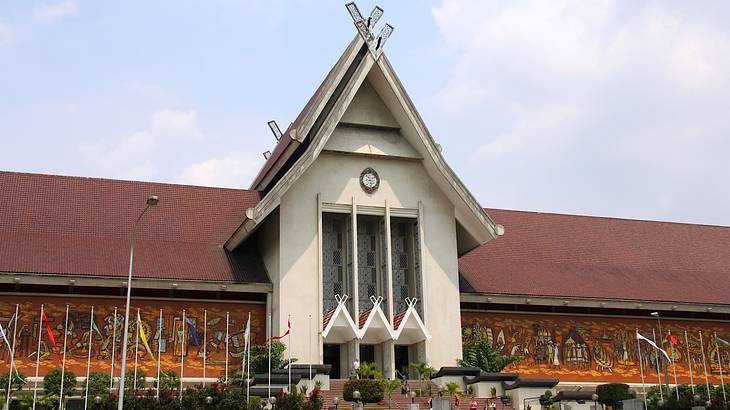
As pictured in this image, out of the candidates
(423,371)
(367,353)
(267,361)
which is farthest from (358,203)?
(267,361)

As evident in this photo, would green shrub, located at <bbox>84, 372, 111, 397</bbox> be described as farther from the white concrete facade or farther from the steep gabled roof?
the steep gabled roof

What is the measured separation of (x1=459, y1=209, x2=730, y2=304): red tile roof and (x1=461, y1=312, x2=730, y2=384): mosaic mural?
1.07m

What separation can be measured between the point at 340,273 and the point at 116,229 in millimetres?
7604

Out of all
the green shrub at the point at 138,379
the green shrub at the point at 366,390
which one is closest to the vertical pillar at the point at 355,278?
the green shrub at the point at 366,390

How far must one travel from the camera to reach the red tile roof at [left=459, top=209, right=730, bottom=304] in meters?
33.2

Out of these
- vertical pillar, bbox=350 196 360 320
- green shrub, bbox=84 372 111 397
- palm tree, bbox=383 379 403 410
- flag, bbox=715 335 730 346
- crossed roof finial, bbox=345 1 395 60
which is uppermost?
crossed roof finial, bbox=345 1 395 60

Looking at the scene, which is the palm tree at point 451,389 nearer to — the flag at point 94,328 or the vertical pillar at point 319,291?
the vertical pillar at point 319,291

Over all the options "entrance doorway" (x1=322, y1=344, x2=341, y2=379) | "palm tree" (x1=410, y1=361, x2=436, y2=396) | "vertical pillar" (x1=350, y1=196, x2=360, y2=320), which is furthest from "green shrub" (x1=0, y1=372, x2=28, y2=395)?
"palm tree" (x1=410, y1=361, x2=436, y2=396)

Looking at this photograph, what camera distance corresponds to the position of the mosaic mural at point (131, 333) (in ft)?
88.4

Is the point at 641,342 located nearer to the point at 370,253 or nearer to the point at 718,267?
the point at 718,267

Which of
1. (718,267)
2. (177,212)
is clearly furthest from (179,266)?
(718,267)

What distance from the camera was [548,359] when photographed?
106ft

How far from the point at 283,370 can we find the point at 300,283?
337 centimetres

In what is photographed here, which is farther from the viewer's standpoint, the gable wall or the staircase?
the gable wall
